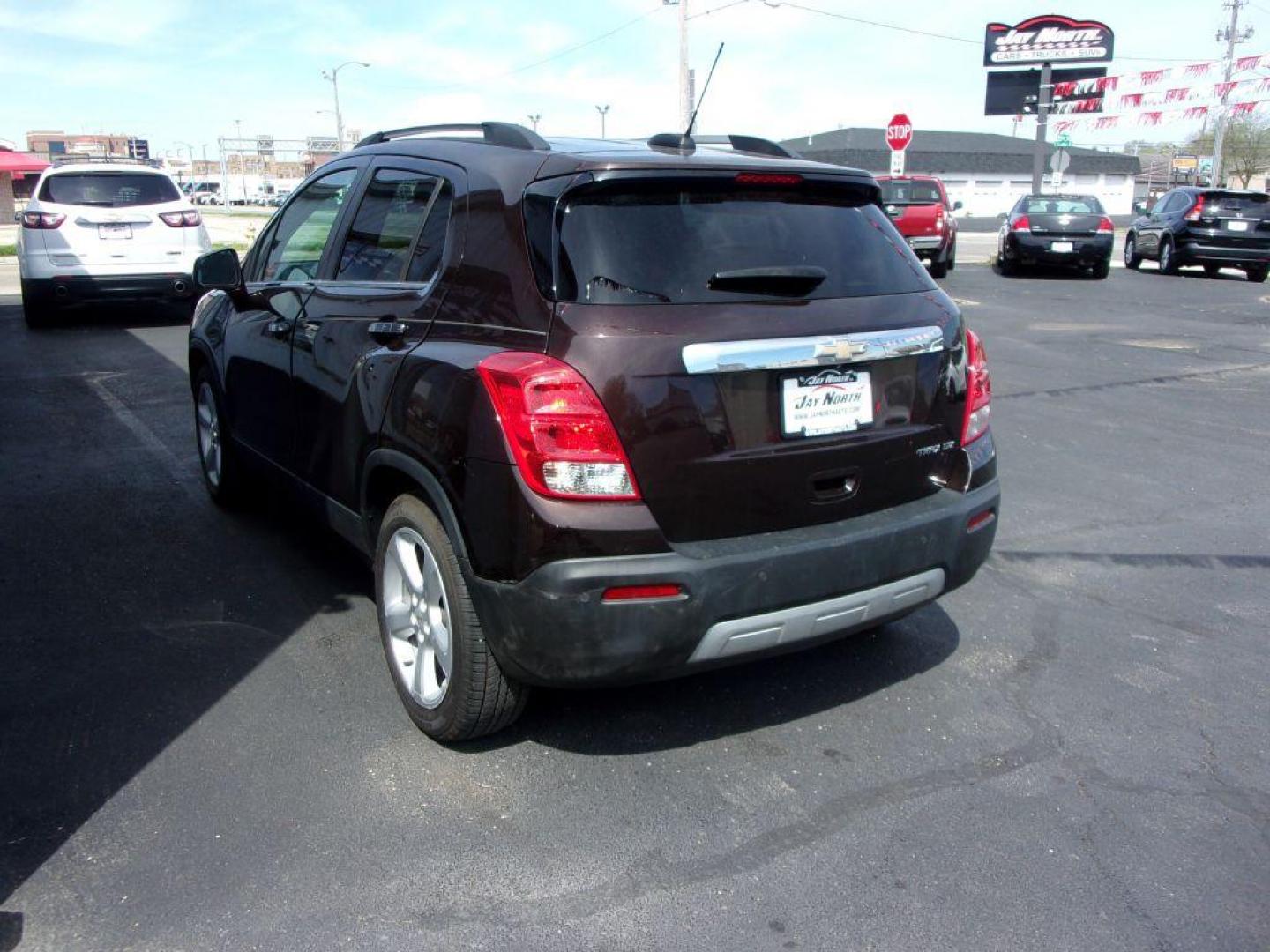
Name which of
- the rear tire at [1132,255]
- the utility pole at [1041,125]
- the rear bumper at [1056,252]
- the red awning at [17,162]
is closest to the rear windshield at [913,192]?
the rear bumper at [1056,252]

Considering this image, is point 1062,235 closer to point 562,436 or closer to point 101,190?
point 101,190

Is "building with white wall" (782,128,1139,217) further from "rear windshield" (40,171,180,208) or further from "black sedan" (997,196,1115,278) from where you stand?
"rear windshield" (40,171,180,208)

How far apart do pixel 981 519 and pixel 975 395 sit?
0.41m

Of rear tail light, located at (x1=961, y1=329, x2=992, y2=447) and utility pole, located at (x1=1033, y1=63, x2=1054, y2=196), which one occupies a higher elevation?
utility pole, located at (x1=1033, y1=63, x2=1054, y2=196)

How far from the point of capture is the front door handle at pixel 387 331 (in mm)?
3461

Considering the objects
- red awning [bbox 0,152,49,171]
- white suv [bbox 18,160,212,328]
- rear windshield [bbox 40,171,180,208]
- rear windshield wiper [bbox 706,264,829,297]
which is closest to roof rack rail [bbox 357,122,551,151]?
rear windshield wiper [bbox 706,264,829,297]

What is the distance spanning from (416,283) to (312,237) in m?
1.22

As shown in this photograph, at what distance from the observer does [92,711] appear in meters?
3.56

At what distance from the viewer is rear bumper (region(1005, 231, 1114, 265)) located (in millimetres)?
19234

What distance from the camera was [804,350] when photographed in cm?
306

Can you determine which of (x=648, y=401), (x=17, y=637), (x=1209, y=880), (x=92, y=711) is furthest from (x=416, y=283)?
(x=1209, y=880)

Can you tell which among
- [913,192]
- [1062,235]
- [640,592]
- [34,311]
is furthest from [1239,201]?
[640,592]

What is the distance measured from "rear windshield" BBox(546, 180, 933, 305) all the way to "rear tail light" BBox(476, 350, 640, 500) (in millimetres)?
260

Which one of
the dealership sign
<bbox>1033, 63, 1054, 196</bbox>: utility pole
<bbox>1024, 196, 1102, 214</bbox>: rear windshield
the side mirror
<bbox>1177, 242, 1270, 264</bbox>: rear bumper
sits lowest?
<bbox>1177, 242, 1270, 264</bbox>: rear bumper
